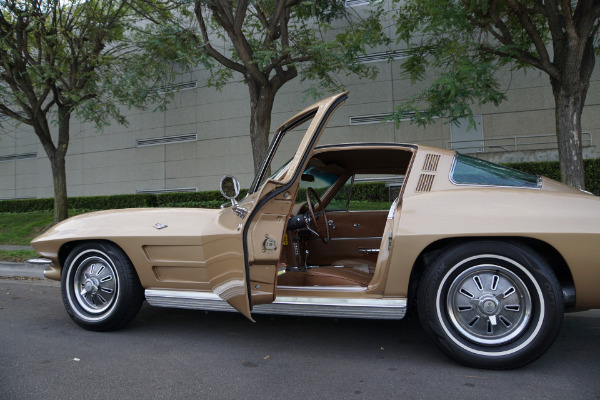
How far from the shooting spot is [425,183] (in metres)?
3.34

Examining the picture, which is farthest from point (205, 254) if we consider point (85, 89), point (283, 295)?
point (85, 89)

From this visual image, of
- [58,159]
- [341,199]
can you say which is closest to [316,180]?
[341,199]

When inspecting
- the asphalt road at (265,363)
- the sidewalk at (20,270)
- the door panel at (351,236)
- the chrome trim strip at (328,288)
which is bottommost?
the asphalt road at (265,363)

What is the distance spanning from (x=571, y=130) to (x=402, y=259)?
6.54 metres

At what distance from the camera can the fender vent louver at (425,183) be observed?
3.32 m

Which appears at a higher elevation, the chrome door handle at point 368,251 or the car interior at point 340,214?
the car interior at point 340,214

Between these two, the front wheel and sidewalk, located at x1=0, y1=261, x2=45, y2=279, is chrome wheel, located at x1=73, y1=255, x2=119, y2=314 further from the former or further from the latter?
sidewalk, located at x1=0, y1=261, x2=45, y2=279

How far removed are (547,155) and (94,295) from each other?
12.3 meters

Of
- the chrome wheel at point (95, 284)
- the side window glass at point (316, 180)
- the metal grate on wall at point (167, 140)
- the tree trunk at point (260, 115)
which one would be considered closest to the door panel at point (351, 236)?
the side window glass at point (316, 180)

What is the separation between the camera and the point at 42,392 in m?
2.79

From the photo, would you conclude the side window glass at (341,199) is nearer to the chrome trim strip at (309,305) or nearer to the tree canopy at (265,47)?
the chrome trim strip at (309,305)

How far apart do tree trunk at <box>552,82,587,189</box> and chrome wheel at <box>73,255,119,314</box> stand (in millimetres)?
7571

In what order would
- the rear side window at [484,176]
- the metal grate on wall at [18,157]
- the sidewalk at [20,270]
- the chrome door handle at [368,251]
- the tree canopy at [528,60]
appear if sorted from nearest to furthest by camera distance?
the rear side window at [484,176] < the chrome door handle at [368,251] < the sidewalk at [20,270] < the tree canopy at [528,60] < the metal grate on wall at [18,157]

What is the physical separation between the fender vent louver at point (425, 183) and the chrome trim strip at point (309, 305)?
787 millimetres
